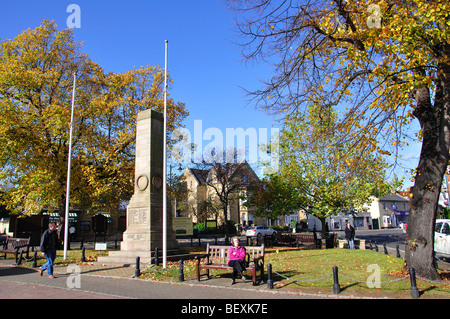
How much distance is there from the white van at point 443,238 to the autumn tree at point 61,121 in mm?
17569

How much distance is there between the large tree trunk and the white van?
24.3 feet

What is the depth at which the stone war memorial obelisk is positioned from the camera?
1427 centimetres

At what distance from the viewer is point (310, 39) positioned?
33.8 ft

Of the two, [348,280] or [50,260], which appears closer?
[348,280]

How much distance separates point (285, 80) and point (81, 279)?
356 inches

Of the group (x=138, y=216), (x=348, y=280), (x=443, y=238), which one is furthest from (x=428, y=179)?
(x=138, y=216)

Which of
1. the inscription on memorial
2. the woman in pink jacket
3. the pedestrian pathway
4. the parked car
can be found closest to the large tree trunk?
the pedestrian pathway

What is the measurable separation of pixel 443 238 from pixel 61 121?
69.4 feet

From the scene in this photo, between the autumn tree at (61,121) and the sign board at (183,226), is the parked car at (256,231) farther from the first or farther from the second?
the autumn tree at (61,121)

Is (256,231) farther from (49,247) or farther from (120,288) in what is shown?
(120,288)

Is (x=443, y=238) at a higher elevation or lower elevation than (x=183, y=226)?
higher

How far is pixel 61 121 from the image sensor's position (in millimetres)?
19516

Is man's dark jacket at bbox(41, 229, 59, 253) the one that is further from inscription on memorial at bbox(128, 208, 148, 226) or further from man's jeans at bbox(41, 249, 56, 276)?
inscription on memorial at bbox(128, 208, 148, 226)
